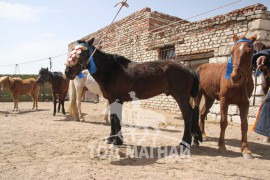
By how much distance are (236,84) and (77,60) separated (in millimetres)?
2772

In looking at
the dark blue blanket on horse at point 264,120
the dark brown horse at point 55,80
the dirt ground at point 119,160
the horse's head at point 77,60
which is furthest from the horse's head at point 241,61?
the dark brown horse at point 55,80

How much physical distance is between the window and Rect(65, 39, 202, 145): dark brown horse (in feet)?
21.0

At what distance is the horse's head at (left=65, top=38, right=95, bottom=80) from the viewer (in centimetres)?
400

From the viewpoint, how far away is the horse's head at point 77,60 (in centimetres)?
400

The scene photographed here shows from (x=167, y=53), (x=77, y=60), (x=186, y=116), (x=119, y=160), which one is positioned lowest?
(x=119, y=160)

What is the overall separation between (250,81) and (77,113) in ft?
19.5

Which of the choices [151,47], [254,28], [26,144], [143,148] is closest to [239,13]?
[254,28]

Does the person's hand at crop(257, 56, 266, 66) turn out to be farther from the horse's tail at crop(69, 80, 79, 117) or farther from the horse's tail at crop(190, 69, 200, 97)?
the horse's tail at crop(69, 80, 79, 117)

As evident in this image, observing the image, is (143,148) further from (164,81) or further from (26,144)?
(26,144)

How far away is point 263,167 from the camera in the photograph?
3350 millimetres

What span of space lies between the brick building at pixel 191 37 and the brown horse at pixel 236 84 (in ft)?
5.30

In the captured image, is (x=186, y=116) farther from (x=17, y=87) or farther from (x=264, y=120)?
(x=17, y=87)

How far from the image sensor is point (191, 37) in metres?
9.36

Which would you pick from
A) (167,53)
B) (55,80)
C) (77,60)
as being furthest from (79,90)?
(167,53)
